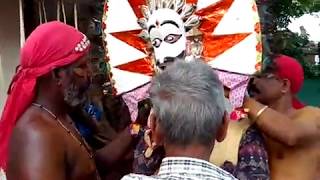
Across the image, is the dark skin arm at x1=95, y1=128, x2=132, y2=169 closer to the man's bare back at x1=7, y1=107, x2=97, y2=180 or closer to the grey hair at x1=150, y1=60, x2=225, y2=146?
the man's bare back at x1=7, y1=107, x2=97, y2=180

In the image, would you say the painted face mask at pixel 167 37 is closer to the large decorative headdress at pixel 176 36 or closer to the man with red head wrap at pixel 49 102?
the large decorative headdress at pixel 176 36

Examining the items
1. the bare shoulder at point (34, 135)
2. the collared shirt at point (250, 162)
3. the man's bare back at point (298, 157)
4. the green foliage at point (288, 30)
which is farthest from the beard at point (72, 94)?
the man's bare back at point (298, 157)

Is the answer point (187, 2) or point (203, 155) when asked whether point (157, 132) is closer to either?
point (203, 155)

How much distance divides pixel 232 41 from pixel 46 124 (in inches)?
29.2

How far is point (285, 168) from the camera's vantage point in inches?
117

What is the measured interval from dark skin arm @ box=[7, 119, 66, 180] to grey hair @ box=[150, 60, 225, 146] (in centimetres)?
68

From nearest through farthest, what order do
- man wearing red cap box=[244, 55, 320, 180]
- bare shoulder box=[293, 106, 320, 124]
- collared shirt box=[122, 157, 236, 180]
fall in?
collared shirt box=[122, 157, 236, 180] < man wearing red cap box=[244, 55, 320, 180] < bare shoulder box=[293, 106, 320, 124]

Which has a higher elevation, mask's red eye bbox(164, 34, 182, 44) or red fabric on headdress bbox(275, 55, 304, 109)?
mask's red eye bbox(164, 34, 182, 44)

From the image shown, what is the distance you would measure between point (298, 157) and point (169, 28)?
3.32 feet

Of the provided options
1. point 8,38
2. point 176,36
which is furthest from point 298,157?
point 8,38

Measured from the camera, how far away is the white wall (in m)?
4.18

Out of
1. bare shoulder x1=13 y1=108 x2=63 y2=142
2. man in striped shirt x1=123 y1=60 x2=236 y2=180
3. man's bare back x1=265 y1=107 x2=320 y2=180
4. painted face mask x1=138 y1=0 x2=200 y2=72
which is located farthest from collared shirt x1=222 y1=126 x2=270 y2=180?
man in striped shirt x1=123 y1=60 x2=236 y2=180

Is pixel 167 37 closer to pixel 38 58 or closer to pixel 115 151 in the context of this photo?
pixel 38 58

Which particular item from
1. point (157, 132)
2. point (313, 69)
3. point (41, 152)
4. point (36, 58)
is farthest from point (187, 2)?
point (313, 69)
